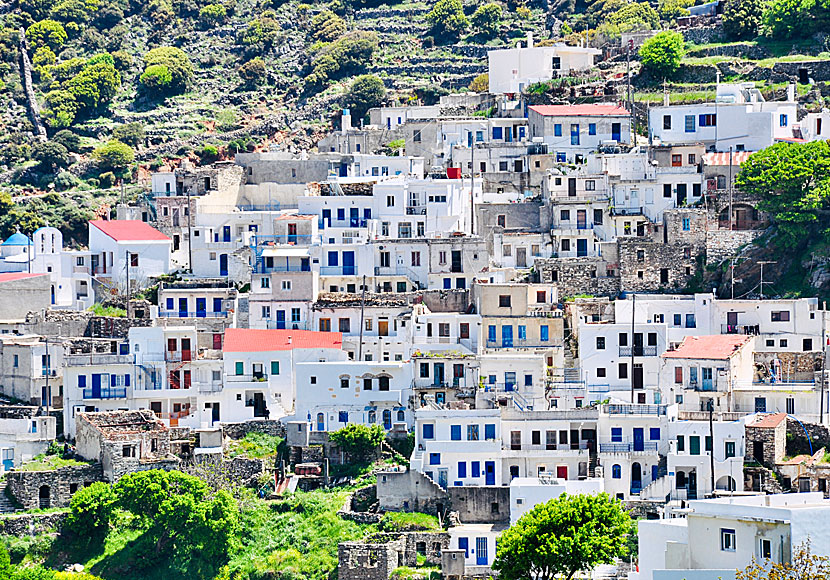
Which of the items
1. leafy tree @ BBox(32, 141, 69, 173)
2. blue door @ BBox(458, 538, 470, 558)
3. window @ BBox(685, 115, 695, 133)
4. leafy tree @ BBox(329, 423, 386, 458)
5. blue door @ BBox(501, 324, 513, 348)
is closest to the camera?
blue door @ BBox(458, 538, 470, 558)

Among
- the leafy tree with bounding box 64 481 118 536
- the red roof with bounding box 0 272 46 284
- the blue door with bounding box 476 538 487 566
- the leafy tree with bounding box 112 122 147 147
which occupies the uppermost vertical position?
the leafy tree with bounding box 112 122 147 147

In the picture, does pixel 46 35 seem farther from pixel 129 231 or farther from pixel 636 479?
pixel 636 479

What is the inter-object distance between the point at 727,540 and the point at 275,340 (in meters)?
31.7

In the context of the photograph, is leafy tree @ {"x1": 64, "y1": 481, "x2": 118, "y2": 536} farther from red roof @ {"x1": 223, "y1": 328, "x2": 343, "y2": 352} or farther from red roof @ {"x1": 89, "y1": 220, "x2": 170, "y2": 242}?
red roof @ {"x1": 89, "y1": 220, "x2": 170, "y2": 242}

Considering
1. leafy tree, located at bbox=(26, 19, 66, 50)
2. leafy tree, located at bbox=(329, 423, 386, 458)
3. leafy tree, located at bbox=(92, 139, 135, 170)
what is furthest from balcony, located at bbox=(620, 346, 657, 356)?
leafy tree, located at bbox=(26, 19, 66, 50)

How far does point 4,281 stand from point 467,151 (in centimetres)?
2224

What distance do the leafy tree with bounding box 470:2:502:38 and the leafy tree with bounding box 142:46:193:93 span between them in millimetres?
17900

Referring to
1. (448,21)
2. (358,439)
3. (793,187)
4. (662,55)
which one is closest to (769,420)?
(358,439)

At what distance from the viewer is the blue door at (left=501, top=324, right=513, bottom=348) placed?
8475 centimetres

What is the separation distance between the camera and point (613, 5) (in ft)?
441

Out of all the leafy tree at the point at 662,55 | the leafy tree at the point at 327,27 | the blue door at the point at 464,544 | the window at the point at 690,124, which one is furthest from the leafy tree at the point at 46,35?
the blue door at the point at 464,544

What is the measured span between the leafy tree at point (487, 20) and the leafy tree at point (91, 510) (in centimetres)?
6215

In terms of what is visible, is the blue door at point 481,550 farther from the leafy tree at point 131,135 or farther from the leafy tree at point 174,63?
the leafy tree at point 174,63

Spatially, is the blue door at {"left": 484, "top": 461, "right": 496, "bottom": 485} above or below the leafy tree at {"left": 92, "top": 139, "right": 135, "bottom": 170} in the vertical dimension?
below
